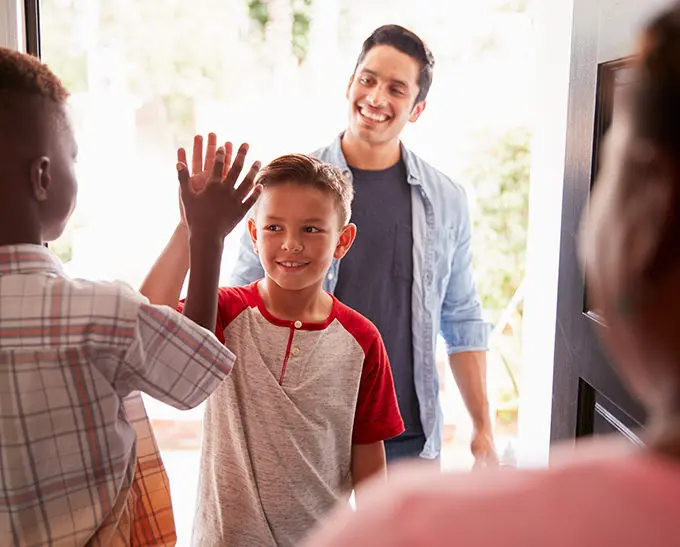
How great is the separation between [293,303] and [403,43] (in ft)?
2.50

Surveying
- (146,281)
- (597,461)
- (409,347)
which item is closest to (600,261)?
(597,461)

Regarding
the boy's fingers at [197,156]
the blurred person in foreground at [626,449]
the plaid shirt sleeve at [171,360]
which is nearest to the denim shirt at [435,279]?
the boy's fingers at [197,156]

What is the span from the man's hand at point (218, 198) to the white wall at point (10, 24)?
88cm

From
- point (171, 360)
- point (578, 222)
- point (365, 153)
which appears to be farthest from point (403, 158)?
point (171, 360)

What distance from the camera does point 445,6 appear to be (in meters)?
3.56

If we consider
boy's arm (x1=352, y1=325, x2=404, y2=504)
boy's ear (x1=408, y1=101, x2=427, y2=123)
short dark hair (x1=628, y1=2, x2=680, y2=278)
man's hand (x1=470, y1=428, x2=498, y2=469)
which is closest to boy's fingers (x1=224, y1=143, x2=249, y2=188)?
boy's arm (x1=352, y1=325, x2=404, y2=504)

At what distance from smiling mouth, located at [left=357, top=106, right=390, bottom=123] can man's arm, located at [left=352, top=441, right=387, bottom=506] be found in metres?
0.76

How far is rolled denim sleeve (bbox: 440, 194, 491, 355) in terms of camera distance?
1810 mm

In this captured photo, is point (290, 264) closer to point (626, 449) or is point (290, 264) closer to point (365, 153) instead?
point (365, 153)

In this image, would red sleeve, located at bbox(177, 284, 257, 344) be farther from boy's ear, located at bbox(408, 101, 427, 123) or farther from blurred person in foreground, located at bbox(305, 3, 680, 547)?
blurred person in foreground, located at bbox(305, 3, 680, 547)

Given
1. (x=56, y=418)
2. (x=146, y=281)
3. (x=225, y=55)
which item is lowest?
(x=56, y=418)

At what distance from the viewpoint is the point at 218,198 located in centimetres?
102

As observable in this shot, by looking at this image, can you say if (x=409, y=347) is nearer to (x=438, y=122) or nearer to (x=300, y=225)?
(x=300, y=225)

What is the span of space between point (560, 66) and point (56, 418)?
154 centimetres
